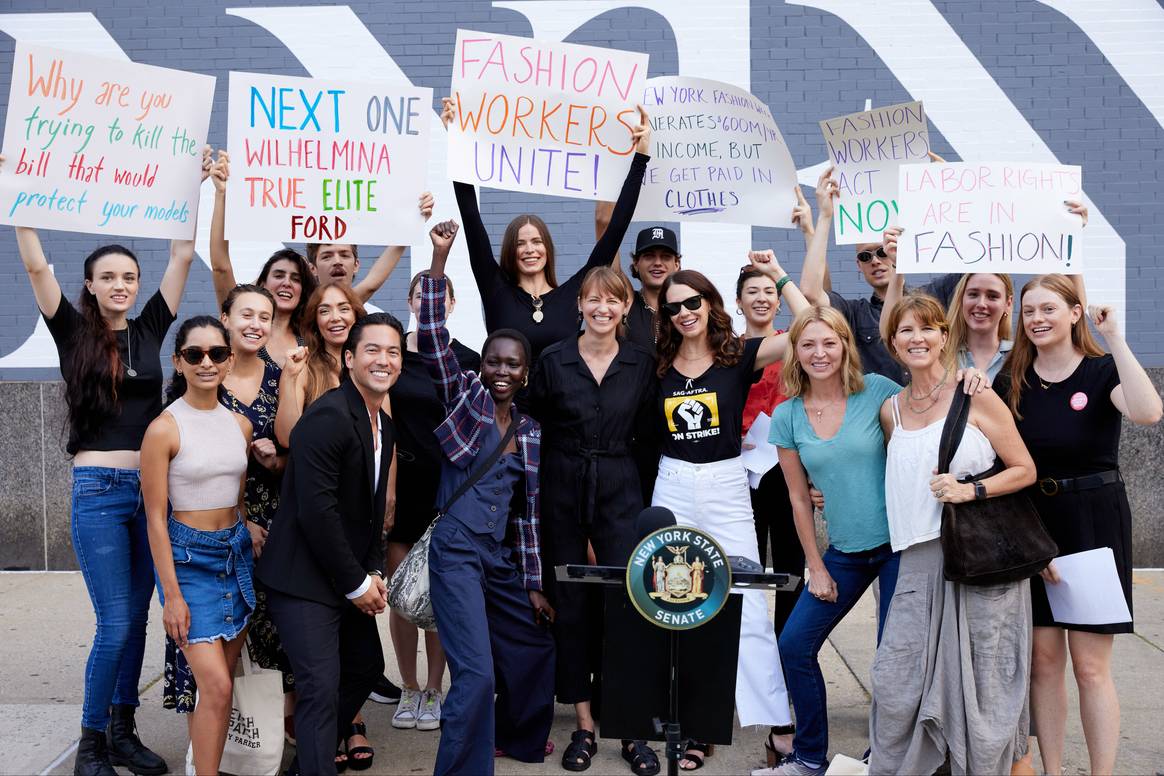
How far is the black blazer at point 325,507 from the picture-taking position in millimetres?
4035

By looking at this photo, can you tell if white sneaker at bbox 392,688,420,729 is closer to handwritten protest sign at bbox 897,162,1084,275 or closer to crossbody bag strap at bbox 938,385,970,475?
crossbody bag strap at bbox 938,385,970,475

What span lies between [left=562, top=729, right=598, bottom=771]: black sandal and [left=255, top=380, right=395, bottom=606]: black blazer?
1247mm

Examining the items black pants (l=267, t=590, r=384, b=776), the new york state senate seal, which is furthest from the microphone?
black pants (l=267, t=590, r=384, b=776)

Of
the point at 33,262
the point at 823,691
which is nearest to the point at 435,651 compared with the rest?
the point at 823,691

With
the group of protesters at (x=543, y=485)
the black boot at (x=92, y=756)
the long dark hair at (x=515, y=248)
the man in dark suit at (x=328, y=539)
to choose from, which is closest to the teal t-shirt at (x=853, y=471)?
the group of protesters at (x=543, y=485)

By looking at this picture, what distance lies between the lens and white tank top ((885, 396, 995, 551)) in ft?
13.4

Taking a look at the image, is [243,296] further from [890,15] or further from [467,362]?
[890,15]

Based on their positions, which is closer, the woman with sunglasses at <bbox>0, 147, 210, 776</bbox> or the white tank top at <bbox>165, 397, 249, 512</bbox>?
the white tank top at <bbox>165, 397, 249, 512</bbox>

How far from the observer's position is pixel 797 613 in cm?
457

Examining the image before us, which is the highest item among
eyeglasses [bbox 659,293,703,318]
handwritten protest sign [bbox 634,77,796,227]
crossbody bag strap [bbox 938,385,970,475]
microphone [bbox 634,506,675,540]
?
handwritten protest sign [bbox 634,77,796,227]

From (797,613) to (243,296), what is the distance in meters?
2.65

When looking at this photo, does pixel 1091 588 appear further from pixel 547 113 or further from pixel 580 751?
pixel 547 113

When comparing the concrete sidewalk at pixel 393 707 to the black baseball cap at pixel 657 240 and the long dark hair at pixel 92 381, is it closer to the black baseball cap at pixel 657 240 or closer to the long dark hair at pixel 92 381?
the long dark hair at pixel 92 381

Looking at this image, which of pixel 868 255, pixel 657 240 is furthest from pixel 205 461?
pixel 868 255
